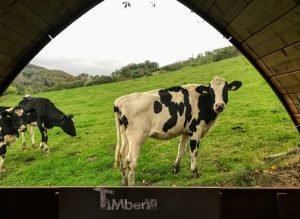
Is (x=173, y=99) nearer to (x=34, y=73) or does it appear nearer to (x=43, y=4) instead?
(x=43, y=4)

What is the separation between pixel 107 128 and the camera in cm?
906

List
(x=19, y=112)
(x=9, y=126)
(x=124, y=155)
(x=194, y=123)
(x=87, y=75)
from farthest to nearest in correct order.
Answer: (x=87, y=75) → (x=19, y=112) → (x=9, y=126) → (x=194, y=123) → (x=124, y=155)

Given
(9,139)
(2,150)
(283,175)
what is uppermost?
(9,139)

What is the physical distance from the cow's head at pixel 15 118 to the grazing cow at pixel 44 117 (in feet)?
1.46

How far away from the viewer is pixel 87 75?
11.0 metres

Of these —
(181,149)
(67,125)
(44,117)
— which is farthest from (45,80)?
(181,149)

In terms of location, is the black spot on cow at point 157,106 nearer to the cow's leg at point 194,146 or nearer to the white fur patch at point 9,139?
the cow's leg at point 194,146

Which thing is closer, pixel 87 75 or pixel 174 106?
pixel 174 106

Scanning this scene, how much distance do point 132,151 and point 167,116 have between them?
3.02 ft

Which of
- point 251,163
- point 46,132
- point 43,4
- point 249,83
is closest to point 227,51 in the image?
point 249,83

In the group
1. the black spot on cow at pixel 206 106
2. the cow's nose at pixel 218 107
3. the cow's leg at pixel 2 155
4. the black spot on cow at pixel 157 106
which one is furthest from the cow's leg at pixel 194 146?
the cow's leg at pixel 2 155

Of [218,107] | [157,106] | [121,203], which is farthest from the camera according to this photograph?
[218,107]

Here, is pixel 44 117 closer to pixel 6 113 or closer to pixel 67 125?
pixel 67 125

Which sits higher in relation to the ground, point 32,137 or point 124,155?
point 32,137
